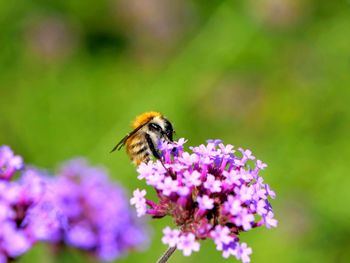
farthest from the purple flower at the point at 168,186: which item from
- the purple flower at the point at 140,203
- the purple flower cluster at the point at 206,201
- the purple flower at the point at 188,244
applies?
the purple flower at the point at 188,244

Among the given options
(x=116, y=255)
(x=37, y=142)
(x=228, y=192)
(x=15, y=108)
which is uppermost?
(x=15, y=108)

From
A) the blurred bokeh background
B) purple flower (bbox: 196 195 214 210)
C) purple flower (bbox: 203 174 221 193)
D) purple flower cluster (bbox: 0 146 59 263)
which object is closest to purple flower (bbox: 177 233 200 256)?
purple flower (bbox: 196 195 214 210)

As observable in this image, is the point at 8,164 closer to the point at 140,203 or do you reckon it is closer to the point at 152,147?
the point at 140,203

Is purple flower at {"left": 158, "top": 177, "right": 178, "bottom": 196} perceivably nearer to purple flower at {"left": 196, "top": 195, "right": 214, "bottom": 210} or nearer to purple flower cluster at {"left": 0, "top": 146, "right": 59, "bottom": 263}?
purple flower at {"left": 196, "top": 195, "right": 214, "bottom": 210}

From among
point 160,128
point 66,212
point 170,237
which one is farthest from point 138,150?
point 170,237

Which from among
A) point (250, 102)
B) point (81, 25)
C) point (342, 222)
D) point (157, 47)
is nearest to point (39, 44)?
point (81, 25)

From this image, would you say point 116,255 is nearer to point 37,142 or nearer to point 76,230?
point 76,230

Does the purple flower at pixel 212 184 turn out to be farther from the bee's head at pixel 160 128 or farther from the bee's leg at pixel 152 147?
the bee's head at pixel 160 128

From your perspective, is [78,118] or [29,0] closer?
[78,118]
